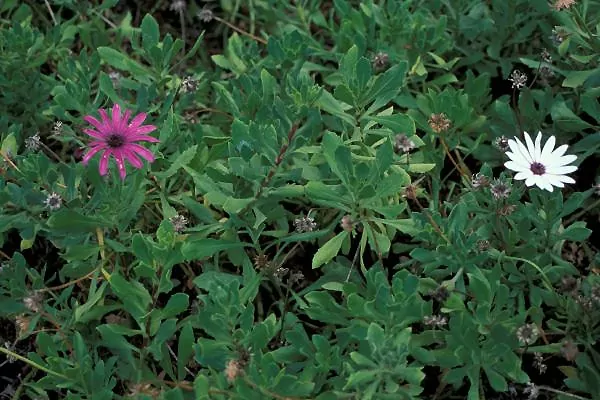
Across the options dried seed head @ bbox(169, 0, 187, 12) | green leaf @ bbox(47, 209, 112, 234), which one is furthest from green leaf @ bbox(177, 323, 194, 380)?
dried seed head @ bbox(169, 0, 187, 12)

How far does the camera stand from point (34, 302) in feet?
8.68

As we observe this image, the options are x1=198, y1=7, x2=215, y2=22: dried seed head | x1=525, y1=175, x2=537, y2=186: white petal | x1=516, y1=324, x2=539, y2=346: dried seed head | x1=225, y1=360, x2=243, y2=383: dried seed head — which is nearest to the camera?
x1=225, y1=360, x2=243, y2=383: dried seed head

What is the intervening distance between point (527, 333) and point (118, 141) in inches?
53.5

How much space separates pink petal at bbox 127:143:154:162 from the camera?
2.62 meters

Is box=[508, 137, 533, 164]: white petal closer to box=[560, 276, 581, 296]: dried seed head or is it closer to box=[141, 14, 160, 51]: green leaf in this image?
box=[560, 276, 581, 296]: dried seed head

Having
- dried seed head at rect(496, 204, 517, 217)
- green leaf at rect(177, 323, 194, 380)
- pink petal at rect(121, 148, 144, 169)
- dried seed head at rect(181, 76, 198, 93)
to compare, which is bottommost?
green leaf at rect(177, 323, 194, 380)

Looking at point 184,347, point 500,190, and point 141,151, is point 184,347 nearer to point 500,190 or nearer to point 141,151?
point 141,151

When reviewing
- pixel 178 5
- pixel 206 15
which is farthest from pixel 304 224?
pixel 178 5

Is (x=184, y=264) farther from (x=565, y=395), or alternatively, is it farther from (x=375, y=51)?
(x=565, y=395)

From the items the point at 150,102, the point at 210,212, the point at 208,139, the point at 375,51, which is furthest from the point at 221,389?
the point at 375,51

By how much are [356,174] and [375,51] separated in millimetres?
921

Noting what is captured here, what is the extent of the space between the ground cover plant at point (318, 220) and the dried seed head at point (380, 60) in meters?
0.01

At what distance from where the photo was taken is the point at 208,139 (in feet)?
10.1

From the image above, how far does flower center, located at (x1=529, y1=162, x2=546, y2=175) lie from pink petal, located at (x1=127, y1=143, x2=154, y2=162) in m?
1.18
